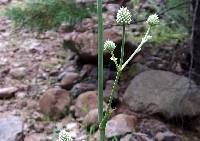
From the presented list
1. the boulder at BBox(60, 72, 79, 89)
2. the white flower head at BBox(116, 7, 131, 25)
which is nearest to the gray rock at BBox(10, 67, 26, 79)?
the boulder at BBox(60, 72, 79, 89)

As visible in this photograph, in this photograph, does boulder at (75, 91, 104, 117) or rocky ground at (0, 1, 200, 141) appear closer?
rocky ground at (0, 1, 200, 141)

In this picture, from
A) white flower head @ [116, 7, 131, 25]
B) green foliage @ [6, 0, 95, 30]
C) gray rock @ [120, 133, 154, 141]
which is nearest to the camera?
white flower head @ [116, 7, 131, 25]

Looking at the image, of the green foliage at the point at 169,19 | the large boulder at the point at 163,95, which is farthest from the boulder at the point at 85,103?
the green foliage at the point at 169,19

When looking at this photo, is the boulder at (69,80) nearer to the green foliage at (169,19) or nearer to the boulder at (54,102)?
A: the boulder at (54,102)

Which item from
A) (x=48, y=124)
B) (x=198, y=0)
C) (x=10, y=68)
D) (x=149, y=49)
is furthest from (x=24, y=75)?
(x=198, y=0)

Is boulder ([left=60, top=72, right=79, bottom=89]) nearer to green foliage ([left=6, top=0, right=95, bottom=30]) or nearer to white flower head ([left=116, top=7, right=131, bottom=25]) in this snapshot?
green foliage ([left=6, top=0, right=95, bottom=30])

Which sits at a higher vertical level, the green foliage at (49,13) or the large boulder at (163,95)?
the green foliage at (49,13)

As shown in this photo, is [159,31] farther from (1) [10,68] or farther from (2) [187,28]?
(1) [10,68]
